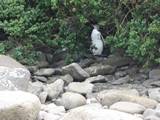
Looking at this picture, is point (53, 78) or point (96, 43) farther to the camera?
point (96, 43)

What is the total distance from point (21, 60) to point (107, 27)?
5.41ft

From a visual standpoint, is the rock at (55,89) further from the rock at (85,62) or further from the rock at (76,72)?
the rock at (85,62)

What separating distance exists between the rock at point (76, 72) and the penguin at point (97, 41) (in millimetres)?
843

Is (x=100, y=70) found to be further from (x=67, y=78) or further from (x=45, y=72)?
(x=45, y=72)

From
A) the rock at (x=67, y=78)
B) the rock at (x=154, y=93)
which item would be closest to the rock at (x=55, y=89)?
the rock at (x=67, y=78)

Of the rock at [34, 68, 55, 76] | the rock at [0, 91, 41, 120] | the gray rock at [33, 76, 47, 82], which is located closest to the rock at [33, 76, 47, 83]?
the gray rock at [33, 76, 47, 82]

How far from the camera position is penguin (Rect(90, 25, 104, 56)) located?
9547mm

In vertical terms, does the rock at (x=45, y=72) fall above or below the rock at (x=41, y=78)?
above

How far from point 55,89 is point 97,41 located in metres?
1.86

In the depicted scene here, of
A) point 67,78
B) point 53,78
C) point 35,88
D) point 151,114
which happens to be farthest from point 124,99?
point 53,78

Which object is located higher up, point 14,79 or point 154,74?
point 14,79

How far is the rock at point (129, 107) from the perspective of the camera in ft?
21.8

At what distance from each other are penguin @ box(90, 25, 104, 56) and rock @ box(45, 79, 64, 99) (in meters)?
1.55

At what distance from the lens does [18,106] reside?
600cm
